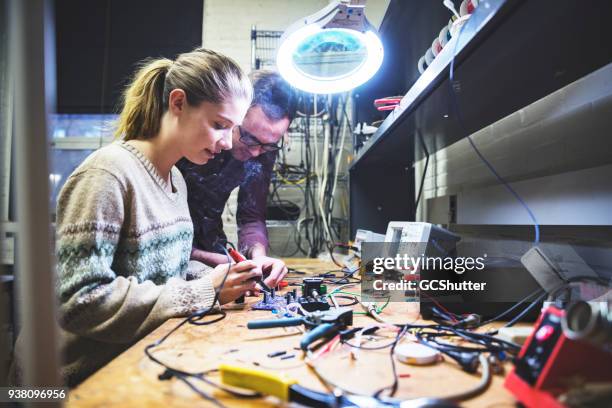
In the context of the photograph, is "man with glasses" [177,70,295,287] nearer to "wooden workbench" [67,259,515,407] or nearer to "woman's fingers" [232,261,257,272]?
"woman's fingers" [232,261,257,272]

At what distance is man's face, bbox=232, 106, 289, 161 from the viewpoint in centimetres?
146

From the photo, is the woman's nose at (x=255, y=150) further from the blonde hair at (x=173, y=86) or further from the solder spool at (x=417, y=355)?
the solder spool at (x=417, y=355)

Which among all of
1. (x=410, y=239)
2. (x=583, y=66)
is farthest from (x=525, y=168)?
(x=410, y=239)

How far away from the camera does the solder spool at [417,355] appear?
0.53 metres

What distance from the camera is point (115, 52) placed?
2.87m

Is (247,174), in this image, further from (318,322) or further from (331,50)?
(318,322)

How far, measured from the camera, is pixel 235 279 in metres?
0.85

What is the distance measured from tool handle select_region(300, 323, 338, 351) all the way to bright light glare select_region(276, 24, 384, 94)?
774 millimetres

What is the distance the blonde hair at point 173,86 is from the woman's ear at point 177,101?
14 mm

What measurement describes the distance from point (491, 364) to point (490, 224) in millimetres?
938

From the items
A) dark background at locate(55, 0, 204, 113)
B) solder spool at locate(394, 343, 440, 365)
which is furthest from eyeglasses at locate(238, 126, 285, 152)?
dark background at locate(55, 0, 204, 113)

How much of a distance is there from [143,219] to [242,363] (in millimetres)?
514
